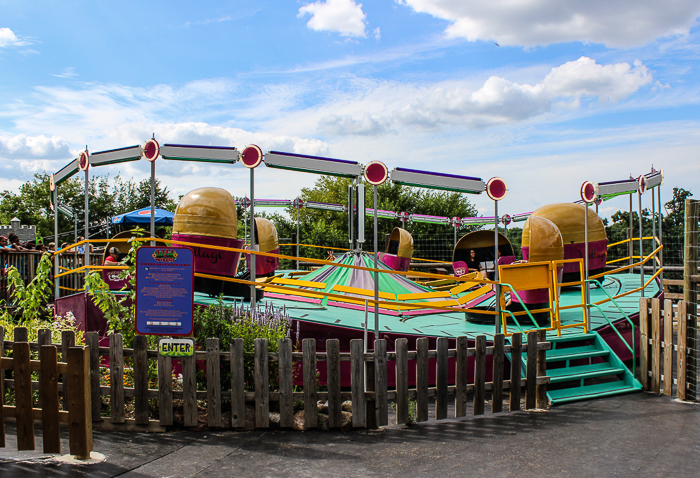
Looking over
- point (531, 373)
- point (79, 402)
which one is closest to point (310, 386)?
point (79, 402)

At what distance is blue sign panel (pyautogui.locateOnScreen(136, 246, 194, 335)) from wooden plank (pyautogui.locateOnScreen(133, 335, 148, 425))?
0.28 meters

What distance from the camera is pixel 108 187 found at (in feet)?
148

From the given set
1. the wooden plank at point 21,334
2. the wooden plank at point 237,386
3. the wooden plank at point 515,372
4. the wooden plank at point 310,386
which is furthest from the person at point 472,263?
the wooden plank at point 21,334

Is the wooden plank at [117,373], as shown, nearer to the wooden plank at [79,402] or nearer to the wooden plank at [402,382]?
the wooden plank at [79,402]

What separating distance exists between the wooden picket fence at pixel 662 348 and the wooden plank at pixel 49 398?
686 cm

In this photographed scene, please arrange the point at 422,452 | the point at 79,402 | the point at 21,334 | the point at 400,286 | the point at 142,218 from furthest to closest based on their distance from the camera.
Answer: the point at 142,218 < the point at 400,286 < the point at 21,334 < the point at 422,452 < the point at 79,402

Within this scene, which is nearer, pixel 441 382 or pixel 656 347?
pixel 441 382

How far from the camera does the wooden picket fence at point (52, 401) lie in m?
4.30

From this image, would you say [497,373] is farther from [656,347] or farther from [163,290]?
[163,290]

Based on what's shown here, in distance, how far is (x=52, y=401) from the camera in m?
4.38

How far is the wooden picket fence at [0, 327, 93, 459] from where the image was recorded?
4297 mm

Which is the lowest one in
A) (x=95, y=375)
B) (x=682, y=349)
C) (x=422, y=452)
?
(x=422, y=452)

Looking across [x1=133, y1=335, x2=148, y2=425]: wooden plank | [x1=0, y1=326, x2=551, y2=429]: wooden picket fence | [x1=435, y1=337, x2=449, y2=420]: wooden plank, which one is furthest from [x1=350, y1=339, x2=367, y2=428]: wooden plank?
[x1=133, y1=335, x2=148, y2=425]: wooden plank

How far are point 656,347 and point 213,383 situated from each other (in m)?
5.79
